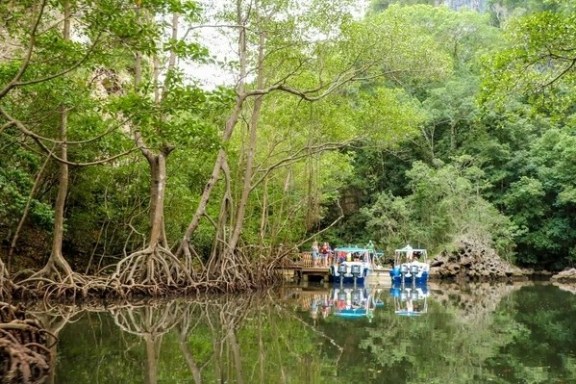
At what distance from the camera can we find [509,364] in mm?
7688

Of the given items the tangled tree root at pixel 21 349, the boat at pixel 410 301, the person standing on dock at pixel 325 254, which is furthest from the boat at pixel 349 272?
the tangled tree root at pixel 21 349

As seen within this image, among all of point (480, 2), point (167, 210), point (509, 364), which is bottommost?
point (509, 364)

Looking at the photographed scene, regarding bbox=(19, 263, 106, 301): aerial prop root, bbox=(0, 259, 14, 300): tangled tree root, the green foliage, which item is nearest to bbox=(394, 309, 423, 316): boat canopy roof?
bbox=(19, 263, 106, 301): aerial prop root

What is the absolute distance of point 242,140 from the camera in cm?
2095

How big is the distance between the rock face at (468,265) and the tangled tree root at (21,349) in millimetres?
23026

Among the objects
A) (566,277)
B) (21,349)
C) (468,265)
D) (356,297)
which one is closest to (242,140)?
(356,297)

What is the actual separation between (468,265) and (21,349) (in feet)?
79.9

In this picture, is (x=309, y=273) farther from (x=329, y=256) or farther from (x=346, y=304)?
(x=346, y=304)

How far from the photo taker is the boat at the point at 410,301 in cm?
1376

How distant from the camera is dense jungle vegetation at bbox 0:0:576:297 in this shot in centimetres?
988

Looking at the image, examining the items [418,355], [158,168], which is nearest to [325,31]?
[158,168]

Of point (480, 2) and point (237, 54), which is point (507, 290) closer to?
point (237, 54)

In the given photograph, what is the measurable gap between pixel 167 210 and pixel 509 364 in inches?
526

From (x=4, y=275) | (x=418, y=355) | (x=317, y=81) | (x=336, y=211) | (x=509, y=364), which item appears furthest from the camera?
(x=336, y=211)
